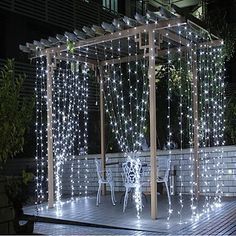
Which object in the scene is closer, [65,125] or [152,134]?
[152,134]

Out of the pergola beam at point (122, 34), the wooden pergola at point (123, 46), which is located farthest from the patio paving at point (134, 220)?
the pergola beam at point (122, 34)

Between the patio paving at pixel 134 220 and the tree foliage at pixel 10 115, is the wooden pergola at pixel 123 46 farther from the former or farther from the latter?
the tree foliage at pixel 10 115

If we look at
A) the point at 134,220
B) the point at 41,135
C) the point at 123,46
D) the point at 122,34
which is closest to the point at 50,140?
→ the point at 123,46

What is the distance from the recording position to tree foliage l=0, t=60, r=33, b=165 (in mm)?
6184

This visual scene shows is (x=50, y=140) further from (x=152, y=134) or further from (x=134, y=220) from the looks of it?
(x=134, y=220)

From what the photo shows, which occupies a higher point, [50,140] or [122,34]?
[122,34]

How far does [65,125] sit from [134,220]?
262 inches

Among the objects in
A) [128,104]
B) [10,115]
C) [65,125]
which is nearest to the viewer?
[10,115]

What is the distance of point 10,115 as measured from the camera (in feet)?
20.5

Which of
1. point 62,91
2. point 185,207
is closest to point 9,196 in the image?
point 185,207

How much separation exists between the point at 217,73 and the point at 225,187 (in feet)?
13.5

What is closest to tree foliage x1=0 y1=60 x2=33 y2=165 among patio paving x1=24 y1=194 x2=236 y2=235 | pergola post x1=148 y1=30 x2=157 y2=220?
patio paving x1=24 y1=194 x2=236 y2=235

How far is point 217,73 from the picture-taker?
13.5m

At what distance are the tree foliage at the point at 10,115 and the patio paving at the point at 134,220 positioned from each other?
Answer: 1990 millimetres
